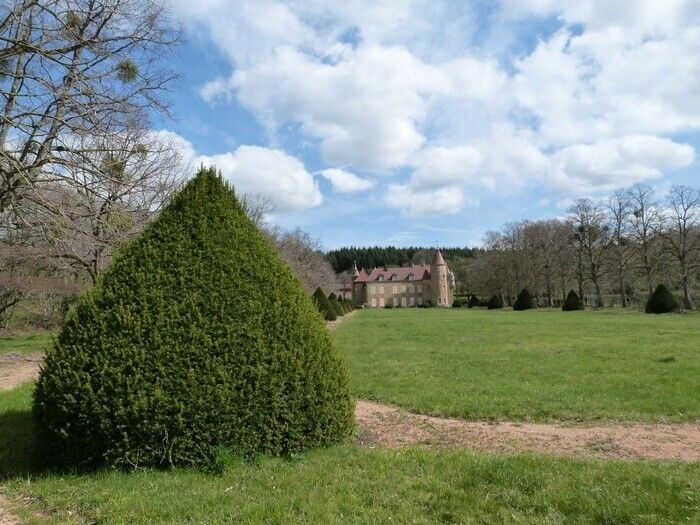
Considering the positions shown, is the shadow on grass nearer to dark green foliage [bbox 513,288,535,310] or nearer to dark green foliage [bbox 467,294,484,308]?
dark green foliage [bbox 513,288,535,310]

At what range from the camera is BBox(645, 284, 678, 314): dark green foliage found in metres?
39.6

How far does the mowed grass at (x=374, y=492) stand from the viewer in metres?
3.74

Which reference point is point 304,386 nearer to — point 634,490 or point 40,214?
point 634,490

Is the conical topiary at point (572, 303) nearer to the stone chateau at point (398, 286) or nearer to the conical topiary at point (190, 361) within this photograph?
the stone chateau at point (398, 286)

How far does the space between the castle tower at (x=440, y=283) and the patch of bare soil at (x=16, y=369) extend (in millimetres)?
79854

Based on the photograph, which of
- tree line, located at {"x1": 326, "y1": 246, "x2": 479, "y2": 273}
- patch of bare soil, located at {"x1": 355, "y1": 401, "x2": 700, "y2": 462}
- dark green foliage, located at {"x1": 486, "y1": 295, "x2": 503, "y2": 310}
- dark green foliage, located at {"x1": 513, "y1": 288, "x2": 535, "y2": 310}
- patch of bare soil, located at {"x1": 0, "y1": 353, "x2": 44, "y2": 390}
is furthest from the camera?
tree line, located at {"x1": 326, "y1": 246, "x2": 479, "y2": 273}

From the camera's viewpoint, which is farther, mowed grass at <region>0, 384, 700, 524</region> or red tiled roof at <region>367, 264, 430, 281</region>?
red tiled roof at <region>367, 264, 430, 281</region>

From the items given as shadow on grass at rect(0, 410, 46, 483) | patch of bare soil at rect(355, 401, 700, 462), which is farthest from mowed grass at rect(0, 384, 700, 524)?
patch of bare soil at rect(355, 401, 700, 462)

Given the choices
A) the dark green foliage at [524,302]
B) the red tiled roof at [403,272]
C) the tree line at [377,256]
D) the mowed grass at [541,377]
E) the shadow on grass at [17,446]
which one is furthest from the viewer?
the tree line at [377,256]

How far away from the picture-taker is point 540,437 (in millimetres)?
6781

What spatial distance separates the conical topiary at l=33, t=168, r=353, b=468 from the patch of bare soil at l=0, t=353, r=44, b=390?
5.59 metres

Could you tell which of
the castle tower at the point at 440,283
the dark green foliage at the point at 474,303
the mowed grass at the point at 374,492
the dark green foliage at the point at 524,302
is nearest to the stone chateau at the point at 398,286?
the castle tower at the point at 440,283

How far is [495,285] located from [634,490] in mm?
66085

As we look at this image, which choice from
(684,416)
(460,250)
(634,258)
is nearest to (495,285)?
(634,258)
